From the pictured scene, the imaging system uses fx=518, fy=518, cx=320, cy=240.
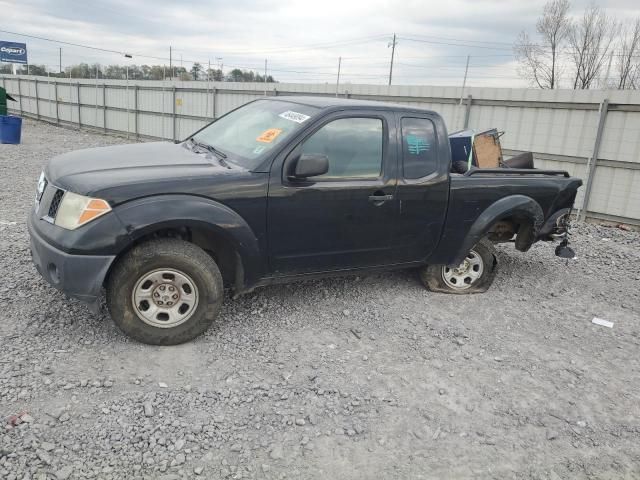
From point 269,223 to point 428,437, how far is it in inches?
74.4

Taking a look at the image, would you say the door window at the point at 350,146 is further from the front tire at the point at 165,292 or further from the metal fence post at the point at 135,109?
the metal fence post at the point at 135,109

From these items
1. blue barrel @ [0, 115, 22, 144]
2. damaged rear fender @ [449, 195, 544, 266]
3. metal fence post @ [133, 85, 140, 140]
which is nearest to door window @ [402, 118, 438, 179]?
damaged rear fender @ [449, 195, 544, 266]

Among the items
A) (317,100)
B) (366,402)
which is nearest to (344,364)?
(366,402)

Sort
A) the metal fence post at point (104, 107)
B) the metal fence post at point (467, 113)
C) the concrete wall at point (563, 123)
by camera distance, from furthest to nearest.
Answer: the metal fence post at point (104, 107)
the metal fence post at point (467, 113)
the concrete wall at point (563, 123)

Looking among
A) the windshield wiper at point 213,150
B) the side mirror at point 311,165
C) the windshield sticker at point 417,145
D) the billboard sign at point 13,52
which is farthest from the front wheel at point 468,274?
the billboard sign at point 13,52

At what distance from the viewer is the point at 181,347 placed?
382 centimetres

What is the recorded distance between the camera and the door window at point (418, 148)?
14.9 feet

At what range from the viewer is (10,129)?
1681 cm

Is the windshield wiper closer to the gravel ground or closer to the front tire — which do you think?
the front tire

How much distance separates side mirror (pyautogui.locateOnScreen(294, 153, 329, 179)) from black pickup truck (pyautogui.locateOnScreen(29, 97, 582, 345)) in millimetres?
17

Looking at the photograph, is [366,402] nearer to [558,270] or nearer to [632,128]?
[558,270]

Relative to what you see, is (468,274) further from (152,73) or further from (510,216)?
(152,73)

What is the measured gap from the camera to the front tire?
142 inches

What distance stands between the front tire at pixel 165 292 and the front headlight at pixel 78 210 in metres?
0.36
